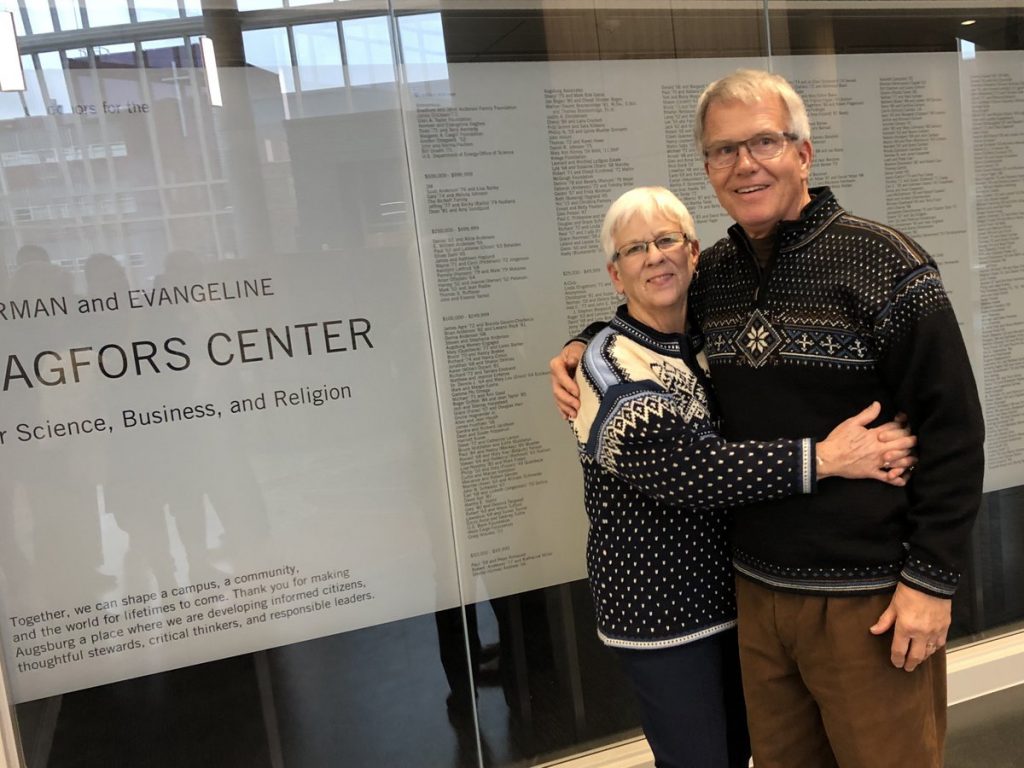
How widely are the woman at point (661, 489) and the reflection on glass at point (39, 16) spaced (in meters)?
1.58

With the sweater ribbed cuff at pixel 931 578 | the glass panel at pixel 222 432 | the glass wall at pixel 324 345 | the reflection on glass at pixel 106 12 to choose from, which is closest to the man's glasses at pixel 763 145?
the sweater ribbed cuff at pixel 931 578

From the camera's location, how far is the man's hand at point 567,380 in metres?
1.75

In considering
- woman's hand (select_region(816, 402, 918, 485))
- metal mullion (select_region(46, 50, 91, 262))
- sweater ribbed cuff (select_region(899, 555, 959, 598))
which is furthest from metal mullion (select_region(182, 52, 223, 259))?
sweater ribbed cuff (select_region(899, 555, 959, 598))

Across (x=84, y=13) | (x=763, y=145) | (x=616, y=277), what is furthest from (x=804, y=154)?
(x=84, y=13)

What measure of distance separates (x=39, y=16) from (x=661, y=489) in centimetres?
198

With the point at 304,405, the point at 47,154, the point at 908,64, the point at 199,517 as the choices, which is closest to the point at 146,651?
the point at 199,517

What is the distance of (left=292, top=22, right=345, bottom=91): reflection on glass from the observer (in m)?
2.29

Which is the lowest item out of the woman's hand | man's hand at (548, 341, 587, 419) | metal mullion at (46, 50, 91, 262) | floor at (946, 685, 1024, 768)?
floor at (946, 685, 1024, 768)

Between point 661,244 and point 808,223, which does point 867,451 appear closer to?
point 808,223

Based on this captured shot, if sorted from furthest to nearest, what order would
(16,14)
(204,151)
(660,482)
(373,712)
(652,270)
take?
(373,712)
(204,151)
(16,14)
(652,270)
(660,482)

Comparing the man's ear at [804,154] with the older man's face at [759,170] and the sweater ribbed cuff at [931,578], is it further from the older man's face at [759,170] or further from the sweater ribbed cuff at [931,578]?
the sweater ribbed cuff at [931,578]

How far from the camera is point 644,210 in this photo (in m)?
1.67

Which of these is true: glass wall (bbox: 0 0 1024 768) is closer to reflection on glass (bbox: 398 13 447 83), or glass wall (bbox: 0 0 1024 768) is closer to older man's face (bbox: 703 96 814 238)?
reflection on glass (bbox: 398 13 447 83)

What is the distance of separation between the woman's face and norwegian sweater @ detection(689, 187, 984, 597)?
5.0 inches
